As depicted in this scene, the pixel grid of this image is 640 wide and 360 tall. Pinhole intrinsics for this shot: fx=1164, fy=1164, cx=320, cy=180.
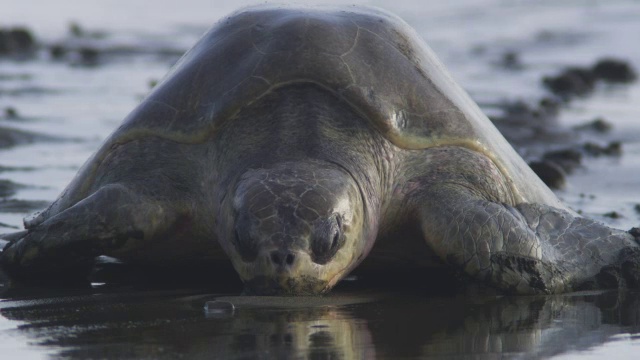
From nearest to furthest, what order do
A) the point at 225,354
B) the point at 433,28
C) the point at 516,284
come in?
the point at 225,354 → the point at 516,284 → the point at 433,28

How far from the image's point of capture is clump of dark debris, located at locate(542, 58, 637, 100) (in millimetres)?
15211

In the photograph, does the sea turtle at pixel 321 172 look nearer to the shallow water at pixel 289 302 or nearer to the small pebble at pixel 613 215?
the shallow water at pixel 289 302

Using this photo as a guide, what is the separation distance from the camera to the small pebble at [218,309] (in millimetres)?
4613

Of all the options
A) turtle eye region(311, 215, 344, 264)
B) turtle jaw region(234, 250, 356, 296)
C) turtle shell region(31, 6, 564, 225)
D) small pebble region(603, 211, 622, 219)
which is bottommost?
turtle jaw region(234, 250, 356, 296)

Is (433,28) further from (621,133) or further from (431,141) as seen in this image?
(431,141)

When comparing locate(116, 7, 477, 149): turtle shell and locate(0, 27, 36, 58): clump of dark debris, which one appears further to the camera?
locate(0, 27, 36, 58): clump of dark debris

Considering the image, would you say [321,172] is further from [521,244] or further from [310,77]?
[521,244]

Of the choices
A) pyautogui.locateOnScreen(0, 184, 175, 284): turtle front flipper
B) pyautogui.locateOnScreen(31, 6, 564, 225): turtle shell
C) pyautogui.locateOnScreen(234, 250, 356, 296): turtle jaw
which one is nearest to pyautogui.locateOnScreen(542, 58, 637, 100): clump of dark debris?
pyautogui.locateOnScreen(31, 6, 564, 225): turtle shell

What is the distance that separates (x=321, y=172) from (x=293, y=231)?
0.51 meters

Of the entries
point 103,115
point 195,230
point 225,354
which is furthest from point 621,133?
point 225,354

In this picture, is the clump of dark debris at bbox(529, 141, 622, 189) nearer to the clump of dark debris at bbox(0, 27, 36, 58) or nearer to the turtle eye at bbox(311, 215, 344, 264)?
the turtle eye at bbox(311, 215, 344, 264)

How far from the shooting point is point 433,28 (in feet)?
80.4

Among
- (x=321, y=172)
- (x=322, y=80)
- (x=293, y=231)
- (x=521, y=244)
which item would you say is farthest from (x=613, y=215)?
(x=293, y=231)

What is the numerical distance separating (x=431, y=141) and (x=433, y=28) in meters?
19.0
